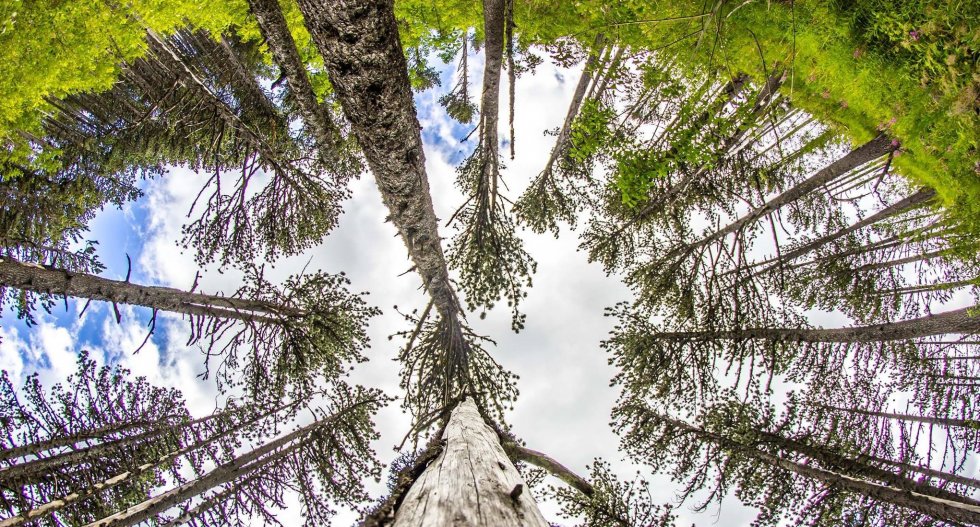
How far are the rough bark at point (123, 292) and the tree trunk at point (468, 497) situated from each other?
13.7ft

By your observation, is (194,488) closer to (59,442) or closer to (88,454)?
(88,454)

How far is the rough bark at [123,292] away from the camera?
398 cm

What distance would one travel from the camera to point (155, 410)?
6.13 m

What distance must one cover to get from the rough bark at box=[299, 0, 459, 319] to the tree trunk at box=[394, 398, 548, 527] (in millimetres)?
2454

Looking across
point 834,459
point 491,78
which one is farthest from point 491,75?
point 834,459

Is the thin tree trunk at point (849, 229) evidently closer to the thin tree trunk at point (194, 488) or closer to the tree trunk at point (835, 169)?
the tree trunk at point (835, 169)

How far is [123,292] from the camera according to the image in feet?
14.3

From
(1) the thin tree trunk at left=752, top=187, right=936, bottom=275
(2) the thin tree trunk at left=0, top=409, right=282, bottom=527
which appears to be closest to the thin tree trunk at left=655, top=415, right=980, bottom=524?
(1) the thin tree trunk at left=752, top=187, right=936, bottom=275

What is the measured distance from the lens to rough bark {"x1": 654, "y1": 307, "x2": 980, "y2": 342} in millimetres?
4852

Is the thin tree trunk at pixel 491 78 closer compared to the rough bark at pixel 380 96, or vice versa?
the rough bark at pixel 380 96

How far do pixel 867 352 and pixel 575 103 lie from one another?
700 centimetres

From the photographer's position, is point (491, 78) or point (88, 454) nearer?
point (491, 78)

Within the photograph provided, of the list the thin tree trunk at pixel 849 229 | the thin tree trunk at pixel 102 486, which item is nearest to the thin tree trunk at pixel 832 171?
the thin tree trunk at pixel 849 229

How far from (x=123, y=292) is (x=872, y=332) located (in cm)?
936
